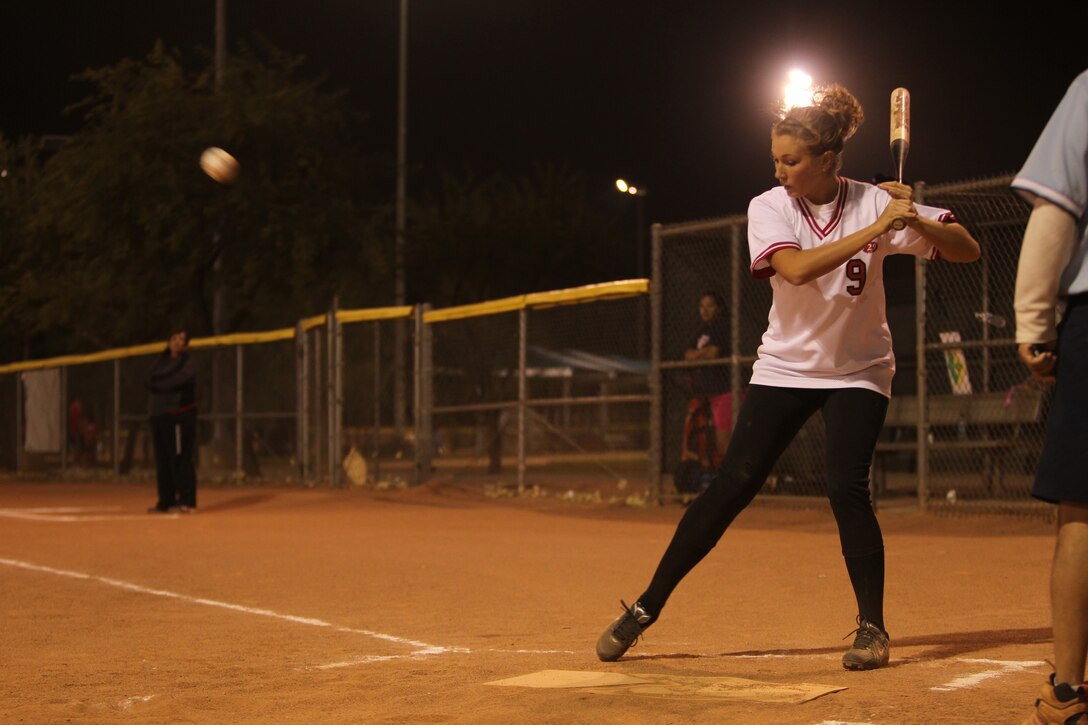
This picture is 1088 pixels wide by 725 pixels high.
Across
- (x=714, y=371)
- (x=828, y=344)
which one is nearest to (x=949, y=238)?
(x=828, y=344)

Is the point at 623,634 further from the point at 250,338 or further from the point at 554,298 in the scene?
the point at 250,338

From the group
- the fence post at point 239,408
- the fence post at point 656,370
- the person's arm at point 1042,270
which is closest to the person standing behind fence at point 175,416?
the fence post at point 656,370

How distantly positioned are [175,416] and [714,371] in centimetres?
605

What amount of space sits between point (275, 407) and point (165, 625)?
15.9m

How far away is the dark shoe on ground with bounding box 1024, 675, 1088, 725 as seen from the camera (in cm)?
354

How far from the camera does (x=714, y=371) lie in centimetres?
1366

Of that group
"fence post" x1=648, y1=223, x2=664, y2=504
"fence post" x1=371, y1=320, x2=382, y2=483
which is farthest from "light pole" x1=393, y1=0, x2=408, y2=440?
"fence post" x1=648, y1=223, x2=664, y2=504

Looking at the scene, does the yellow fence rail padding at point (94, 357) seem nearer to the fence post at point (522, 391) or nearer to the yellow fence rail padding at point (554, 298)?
the yellow fence rail padding at point (554, 298)

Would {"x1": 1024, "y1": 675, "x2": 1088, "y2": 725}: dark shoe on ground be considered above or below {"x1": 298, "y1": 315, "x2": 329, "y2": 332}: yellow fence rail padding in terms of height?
below

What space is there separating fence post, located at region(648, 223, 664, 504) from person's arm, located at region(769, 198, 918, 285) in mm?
9169

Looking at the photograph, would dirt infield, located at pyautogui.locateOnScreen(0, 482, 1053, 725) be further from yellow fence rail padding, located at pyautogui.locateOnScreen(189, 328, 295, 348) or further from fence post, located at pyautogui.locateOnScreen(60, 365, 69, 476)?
fence post, located at pyautogui.locateOnScreen(60, 365, 69, 476)

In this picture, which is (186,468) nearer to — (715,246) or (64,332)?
(715,246)

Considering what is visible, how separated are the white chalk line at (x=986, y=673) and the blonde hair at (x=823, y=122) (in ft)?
6.33

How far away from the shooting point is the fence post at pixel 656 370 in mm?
14086
